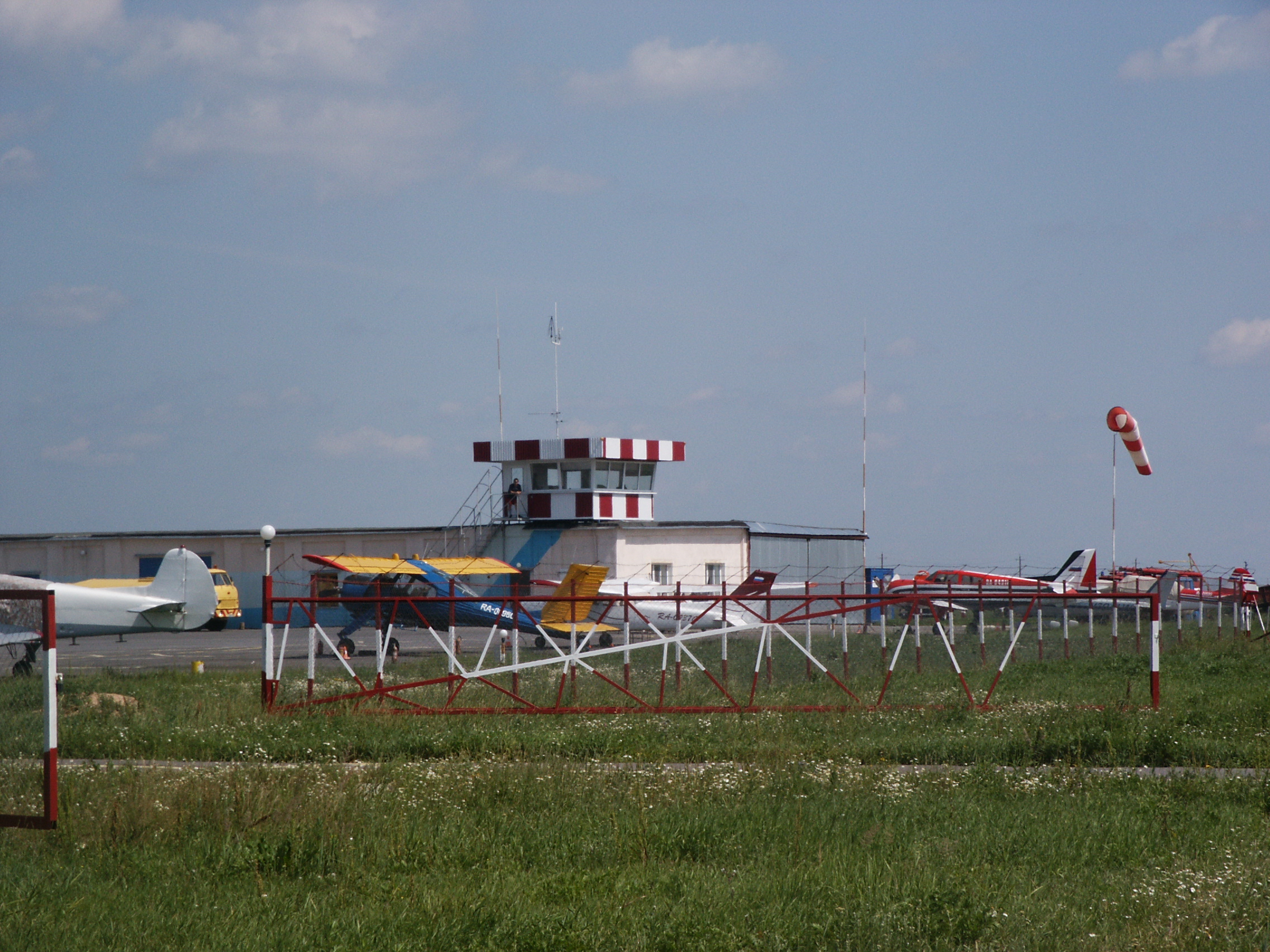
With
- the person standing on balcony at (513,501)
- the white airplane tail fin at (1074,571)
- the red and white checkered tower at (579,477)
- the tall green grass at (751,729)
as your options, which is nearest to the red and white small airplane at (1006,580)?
the white airplane tail fin at (1074,571)

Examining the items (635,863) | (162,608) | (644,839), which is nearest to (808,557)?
(162,608)

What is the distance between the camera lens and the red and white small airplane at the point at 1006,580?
123 feet

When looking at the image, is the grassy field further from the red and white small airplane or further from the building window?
the building window

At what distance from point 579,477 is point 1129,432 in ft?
64.8

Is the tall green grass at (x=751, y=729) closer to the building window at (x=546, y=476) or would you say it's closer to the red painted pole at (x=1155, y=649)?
the red painted pole at (x=1155, y=649)

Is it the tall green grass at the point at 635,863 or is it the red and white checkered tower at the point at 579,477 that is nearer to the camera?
the tall green grass at the point at 635,863

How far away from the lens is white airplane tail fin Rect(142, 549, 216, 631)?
80.7 ft

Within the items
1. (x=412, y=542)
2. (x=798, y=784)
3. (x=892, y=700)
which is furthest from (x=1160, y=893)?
(x=412, y=542)

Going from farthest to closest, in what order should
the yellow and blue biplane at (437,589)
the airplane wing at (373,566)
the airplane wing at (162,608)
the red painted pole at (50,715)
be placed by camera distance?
the airplane wing at (373,566) → the yellow and blue biplane at (437,589) → the airplane wing at (162,608) → the red painted pole at (50,715)

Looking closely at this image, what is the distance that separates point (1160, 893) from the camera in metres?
6.72

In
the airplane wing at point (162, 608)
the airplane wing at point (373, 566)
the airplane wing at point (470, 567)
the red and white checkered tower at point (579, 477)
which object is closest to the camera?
the airplane wing at point (162, 608)

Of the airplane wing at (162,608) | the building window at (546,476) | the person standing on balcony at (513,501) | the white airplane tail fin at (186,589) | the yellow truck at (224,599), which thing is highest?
the building window at (546,476)

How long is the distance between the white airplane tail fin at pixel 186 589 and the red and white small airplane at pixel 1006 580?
19.7 metres

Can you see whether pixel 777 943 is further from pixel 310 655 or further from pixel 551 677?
pixel 551 677
